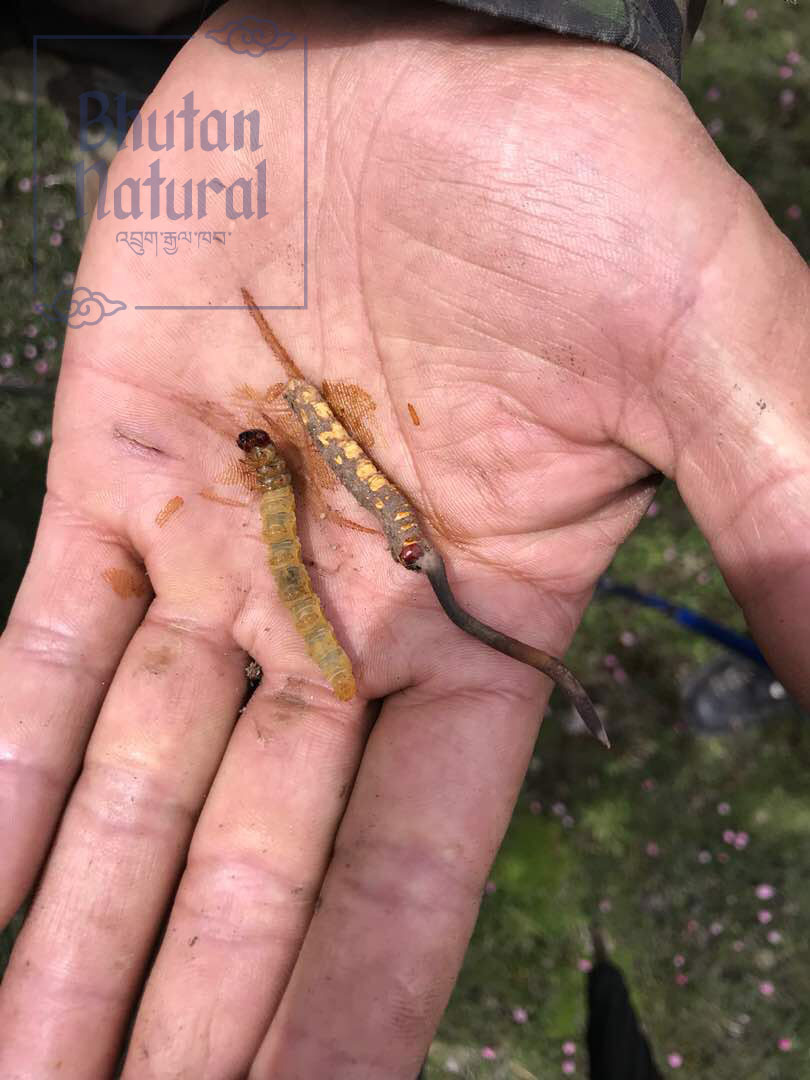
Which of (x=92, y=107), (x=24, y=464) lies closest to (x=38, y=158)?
(x=92, y=107)

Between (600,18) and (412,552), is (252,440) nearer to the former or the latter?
(412,552)

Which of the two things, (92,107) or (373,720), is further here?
(92,107)

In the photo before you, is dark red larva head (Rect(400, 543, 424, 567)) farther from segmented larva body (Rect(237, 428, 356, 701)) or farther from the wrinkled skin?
segmented larva body (Rect(237, 428, 356, 701))

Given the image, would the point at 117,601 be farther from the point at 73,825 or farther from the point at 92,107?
the point at 92,107

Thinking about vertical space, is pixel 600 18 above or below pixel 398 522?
above

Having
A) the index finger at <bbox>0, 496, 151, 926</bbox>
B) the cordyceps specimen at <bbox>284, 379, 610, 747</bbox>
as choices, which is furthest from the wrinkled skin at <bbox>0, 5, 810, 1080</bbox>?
the cordyceps specimen at <bbox>284, 379, 610, 747</bbox>

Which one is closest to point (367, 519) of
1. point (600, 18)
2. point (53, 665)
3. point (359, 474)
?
point (359, 474)
